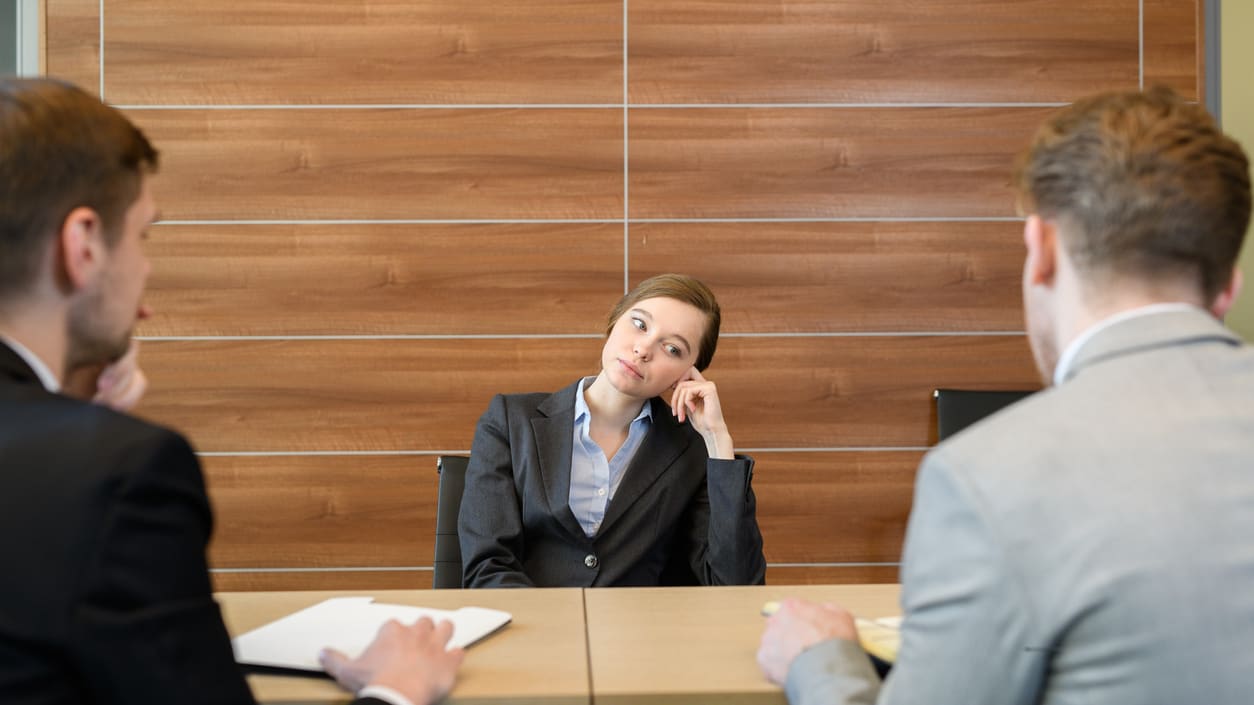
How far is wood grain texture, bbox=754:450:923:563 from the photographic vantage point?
392 centimetres

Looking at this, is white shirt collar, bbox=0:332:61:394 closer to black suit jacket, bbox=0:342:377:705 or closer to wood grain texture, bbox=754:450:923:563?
black suit jacket, bbox=0:342:377:705

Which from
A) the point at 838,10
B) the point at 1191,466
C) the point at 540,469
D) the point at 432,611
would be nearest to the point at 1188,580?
the point at 1191,466

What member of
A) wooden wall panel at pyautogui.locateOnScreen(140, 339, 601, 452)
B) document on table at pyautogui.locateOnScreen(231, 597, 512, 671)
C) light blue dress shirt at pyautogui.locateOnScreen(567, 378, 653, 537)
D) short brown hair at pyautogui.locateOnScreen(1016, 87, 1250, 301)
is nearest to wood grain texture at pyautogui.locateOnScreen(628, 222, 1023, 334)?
wooden wall panel at pyautogui.locateOnScreen(140, 339, 601, 452)

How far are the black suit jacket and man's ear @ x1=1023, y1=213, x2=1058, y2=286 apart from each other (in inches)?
34.6

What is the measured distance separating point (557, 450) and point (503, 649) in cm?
97

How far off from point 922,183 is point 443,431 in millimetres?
1912

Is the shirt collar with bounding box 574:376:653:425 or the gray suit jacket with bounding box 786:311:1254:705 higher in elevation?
the gray suit jacket with bounding box 786:311:1254:705

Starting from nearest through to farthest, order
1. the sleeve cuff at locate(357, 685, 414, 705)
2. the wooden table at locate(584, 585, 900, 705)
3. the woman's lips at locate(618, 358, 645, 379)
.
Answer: the sleeve cuff at locate(357, 685, 414, 705) < the wooden table at locate(584, 585, 900, 705) < the woman's lips at locate(618, 358, 645, 379)

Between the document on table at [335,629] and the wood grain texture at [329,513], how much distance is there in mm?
1983

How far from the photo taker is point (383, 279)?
3873mm

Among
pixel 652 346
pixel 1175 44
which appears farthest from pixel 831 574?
pixel 1175 44

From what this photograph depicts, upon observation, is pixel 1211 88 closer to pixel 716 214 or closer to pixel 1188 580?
pixel 716 214

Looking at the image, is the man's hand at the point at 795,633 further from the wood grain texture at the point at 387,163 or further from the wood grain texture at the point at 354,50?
the wood grain texture at the point at 354,50

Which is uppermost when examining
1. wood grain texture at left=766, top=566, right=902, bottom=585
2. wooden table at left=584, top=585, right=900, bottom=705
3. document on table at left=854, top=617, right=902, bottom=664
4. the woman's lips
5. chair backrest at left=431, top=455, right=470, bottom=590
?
the woman's lips
